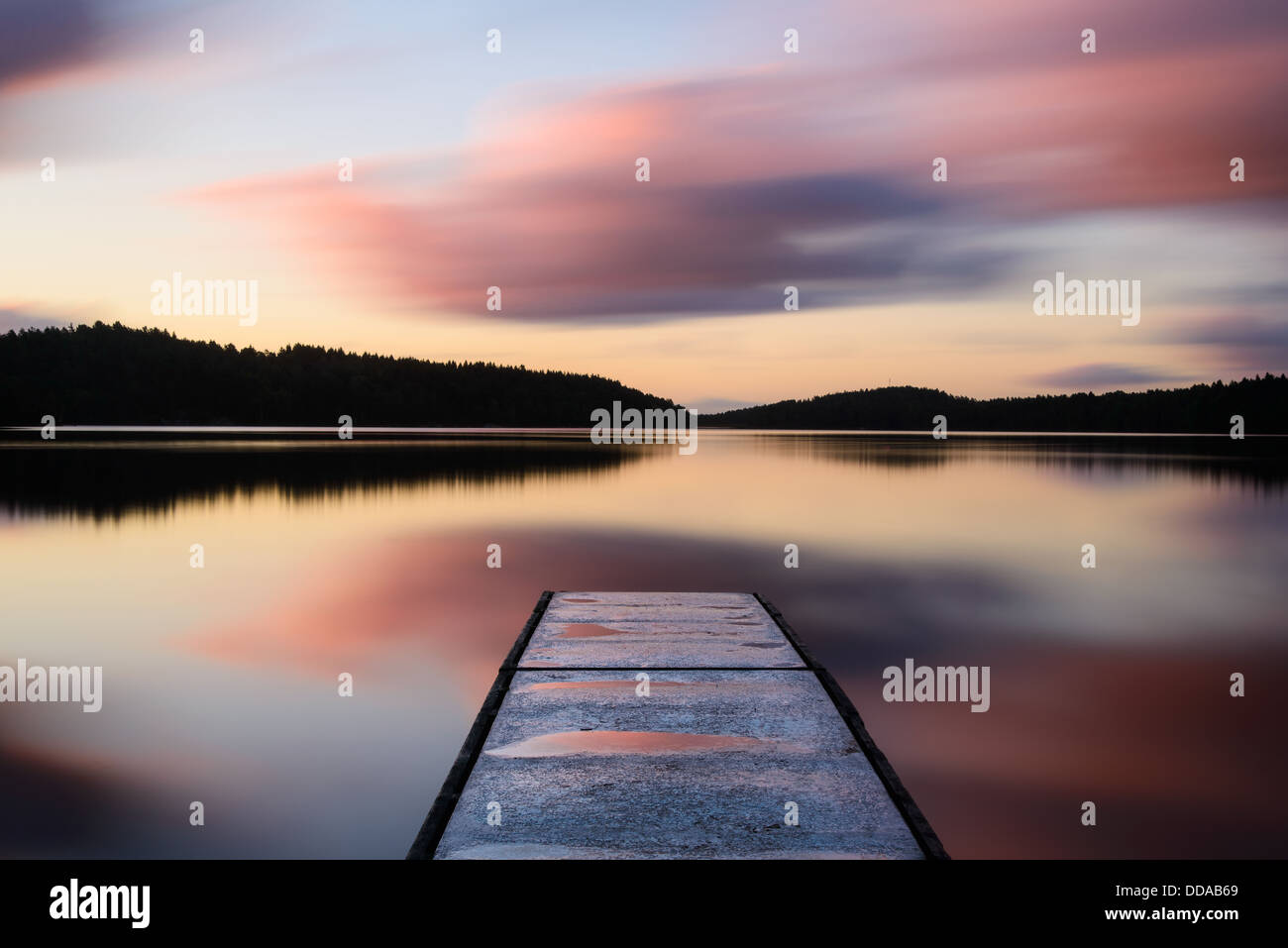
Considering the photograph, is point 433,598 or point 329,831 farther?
point 433,598

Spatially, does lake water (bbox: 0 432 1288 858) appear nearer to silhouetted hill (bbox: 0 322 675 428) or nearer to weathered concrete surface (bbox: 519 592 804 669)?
weathered concrete surface (bbox: 519 592 804 669)

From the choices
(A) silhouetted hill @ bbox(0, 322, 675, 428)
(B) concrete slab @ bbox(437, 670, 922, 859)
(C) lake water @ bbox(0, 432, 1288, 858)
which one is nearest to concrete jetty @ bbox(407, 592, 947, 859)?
(B) concrete slab @ bbox(437, 670, 922, 859)

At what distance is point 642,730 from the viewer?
6.70 metres

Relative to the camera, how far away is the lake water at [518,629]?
22.5ft

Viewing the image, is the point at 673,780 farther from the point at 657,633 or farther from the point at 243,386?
the point at 243,386

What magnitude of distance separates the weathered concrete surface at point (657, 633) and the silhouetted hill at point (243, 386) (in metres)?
122

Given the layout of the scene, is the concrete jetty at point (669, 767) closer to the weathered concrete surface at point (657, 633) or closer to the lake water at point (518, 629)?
the weathered concrete surface at point (657, 633)

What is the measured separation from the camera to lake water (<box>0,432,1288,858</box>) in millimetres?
6844

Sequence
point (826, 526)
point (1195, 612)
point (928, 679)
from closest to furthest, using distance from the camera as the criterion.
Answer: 1. point (928, 679)
2. point (1195, 612)
3. point (826, 526)

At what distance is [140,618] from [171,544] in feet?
23.5

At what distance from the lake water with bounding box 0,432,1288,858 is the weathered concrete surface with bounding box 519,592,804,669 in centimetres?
87

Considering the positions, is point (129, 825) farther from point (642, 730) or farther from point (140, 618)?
point (140, 618)

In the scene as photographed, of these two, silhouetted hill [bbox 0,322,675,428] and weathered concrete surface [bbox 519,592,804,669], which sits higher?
silhouetted hill [bbox 0,322,675,428]
